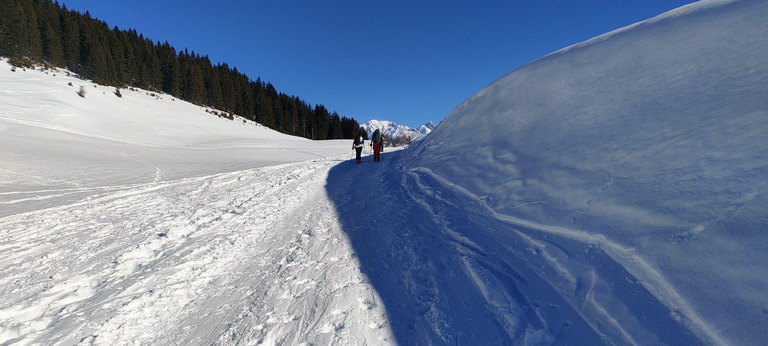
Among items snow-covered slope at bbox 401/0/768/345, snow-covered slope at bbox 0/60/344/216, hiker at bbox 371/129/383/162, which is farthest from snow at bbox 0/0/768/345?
A: hiker at bbox 371/129/383/162

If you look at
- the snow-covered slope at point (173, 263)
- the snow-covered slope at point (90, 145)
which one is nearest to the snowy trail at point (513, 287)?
the snow-covered slope at point (173, 263)

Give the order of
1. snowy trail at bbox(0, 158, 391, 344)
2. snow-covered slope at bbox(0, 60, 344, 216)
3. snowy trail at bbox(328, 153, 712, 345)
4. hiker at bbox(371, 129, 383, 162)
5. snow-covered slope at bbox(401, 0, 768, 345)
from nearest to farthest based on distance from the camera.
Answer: snow-covered slope at bbox(401, 0, 768, 345), snowy trail at bbox(328, 153, 712, 345), snowy trail at bbox(0, 158, 391, 344), snow-covered slope at bbox(0, 60, 344, 216), hiker at bbox(371, 129, 383, 162)

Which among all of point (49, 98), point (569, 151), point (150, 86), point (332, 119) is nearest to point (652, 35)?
point (569, 151)

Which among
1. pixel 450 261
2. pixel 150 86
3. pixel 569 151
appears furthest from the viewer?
pixel 150 86

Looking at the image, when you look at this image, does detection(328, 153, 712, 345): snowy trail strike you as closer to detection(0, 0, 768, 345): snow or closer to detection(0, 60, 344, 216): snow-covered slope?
detection(0, 0, 768, 345): snow

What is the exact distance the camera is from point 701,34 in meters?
3.36

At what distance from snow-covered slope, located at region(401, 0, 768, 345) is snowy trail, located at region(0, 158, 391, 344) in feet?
5.02

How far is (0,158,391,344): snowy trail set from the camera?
7.40 feet

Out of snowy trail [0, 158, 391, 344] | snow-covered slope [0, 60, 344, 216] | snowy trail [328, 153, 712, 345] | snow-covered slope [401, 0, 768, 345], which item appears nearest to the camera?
snow-covered slope [401, 0, 768, 345]

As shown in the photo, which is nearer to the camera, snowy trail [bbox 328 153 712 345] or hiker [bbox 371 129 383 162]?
snowy trail [bbox 328 153 712 345]

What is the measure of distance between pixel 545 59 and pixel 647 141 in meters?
4.03

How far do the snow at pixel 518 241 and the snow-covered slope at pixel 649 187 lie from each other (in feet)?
0.04

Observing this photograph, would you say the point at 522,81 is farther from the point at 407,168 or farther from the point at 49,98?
the point at 49,98

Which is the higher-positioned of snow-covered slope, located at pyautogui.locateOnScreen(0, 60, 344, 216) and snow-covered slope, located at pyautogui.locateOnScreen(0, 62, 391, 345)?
snow-covered slope, located at pyautogui.locateOnScreen(0, 60, 344, 216)
